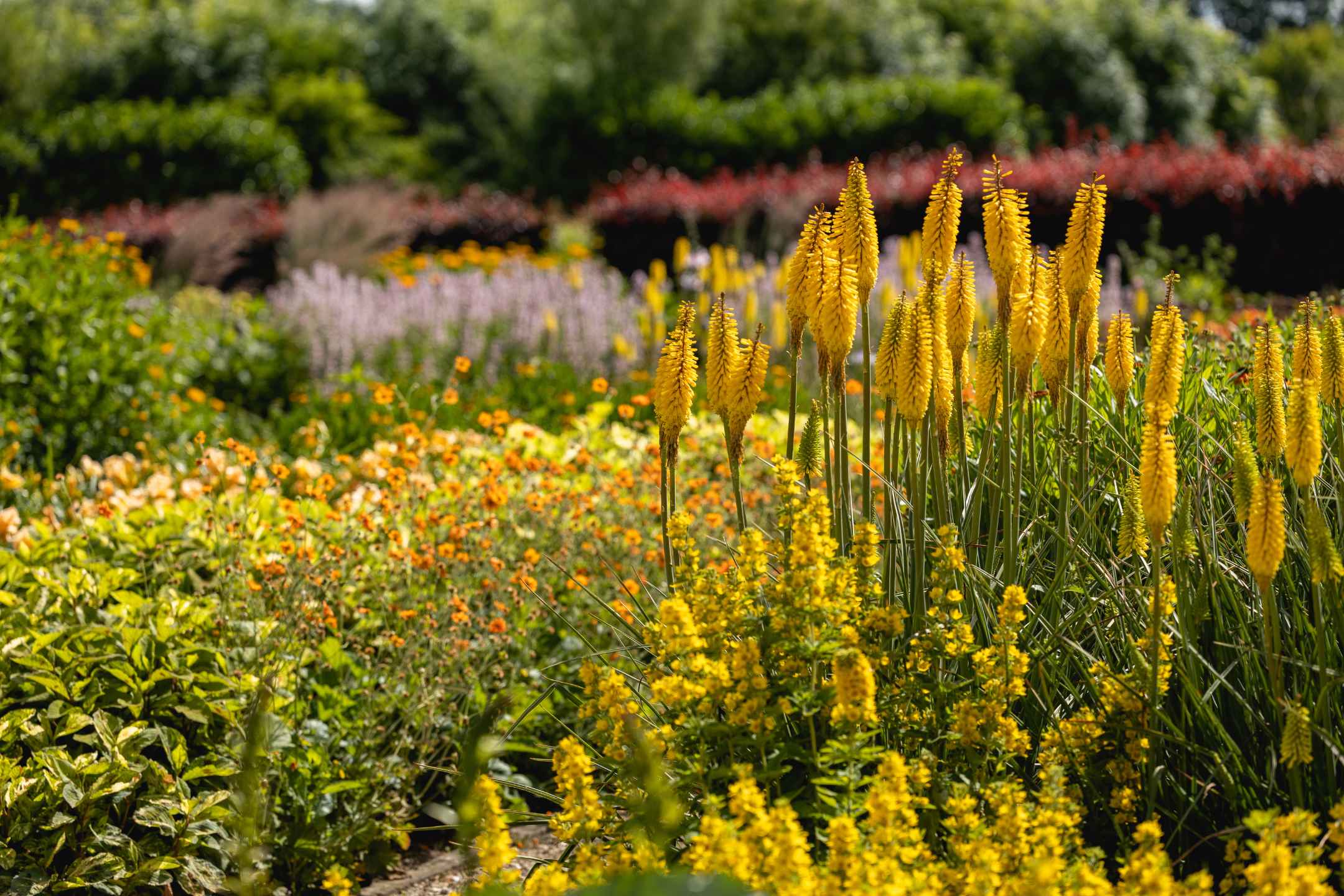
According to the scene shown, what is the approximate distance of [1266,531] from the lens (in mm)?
1968

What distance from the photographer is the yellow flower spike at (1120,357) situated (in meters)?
2.49

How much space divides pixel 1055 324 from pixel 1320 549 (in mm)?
699

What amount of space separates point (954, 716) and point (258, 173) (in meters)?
17.8

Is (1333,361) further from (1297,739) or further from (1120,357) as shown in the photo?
(1297,739)

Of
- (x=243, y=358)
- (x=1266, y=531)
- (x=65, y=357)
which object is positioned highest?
(x=1266, y=531)

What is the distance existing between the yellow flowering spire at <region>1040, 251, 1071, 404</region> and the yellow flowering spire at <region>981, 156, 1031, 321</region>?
8 centimetres

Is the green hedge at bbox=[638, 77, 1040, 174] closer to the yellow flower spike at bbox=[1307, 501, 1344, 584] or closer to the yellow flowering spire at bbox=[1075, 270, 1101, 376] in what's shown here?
the yellow flowering spire at bbox=[1075, 270, 1101, 376]

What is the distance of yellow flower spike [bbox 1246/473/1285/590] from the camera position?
6.44 feet

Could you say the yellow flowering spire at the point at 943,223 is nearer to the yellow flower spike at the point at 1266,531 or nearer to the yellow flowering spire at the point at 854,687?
the yellow flower spike at the point at 1266,531

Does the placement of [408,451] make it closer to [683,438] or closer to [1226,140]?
[683,438]

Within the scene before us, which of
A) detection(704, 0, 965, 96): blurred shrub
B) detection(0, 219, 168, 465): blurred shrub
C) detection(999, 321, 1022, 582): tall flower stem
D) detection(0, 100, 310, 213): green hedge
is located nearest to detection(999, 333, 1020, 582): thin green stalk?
detection(999, 321, 1022, 582): tall flower stem

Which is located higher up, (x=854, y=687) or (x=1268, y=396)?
(x=1268, y=396)

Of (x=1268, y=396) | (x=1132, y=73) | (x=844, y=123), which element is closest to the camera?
(x=1268, y=396)

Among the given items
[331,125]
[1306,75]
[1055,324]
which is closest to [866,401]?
[1055,324]
